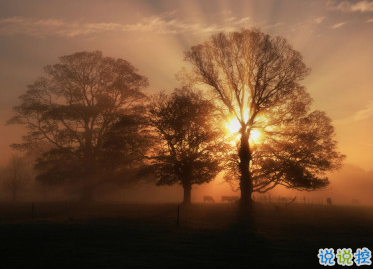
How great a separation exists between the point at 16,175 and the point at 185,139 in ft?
212

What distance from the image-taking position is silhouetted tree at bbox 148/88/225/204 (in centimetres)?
4022

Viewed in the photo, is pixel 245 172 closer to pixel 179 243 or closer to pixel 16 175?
pixel 179 243

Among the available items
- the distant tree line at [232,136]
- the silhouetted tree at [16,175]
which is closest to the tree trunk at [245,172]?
the distant tree line at [232,136]

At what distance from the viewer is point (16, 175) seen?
9144 centimetres

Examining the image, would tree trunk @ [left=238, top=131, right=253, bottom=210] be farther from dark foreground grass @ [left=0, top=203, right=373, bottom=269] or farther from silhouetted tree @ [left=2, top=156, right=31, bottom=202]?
silhouetted tree @ [left=2, top=156, right=31, bottom=202]

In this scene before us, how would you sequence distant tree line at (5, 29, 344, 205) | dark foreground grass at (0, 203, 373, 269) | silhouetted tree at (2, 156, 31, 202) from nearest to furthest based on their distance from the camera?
dark foreground grass at (0, 203, 373, 269), distant tree line at (5, 29, 344, 205), silhouetted tree at (2, 156, 31, 202)

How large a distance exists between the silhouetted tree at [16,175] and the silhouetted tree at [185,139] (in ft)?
160

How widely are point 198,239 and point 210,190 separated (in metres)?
96.3

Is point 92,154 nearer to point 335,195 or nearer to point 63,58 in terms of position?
point 63,58

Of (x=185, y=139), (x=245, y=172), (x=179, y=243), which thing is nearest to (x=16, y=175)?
(x=185, y=139)

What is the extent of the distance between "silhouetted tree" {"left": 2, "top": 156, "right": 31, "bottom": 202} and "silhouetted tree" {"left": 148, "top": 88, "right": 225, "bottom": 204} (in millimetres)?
48820

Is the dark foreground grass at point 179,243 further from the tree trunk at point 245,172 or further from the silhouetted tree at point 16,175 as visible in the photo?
the silhouetted tree at point 16,175

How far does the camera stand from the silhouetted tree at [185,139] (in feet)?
132

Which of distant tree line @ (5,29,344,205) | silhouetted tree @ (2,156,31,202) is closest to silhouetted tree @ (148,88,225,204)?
distant tree line @ (5,29,344,205)
